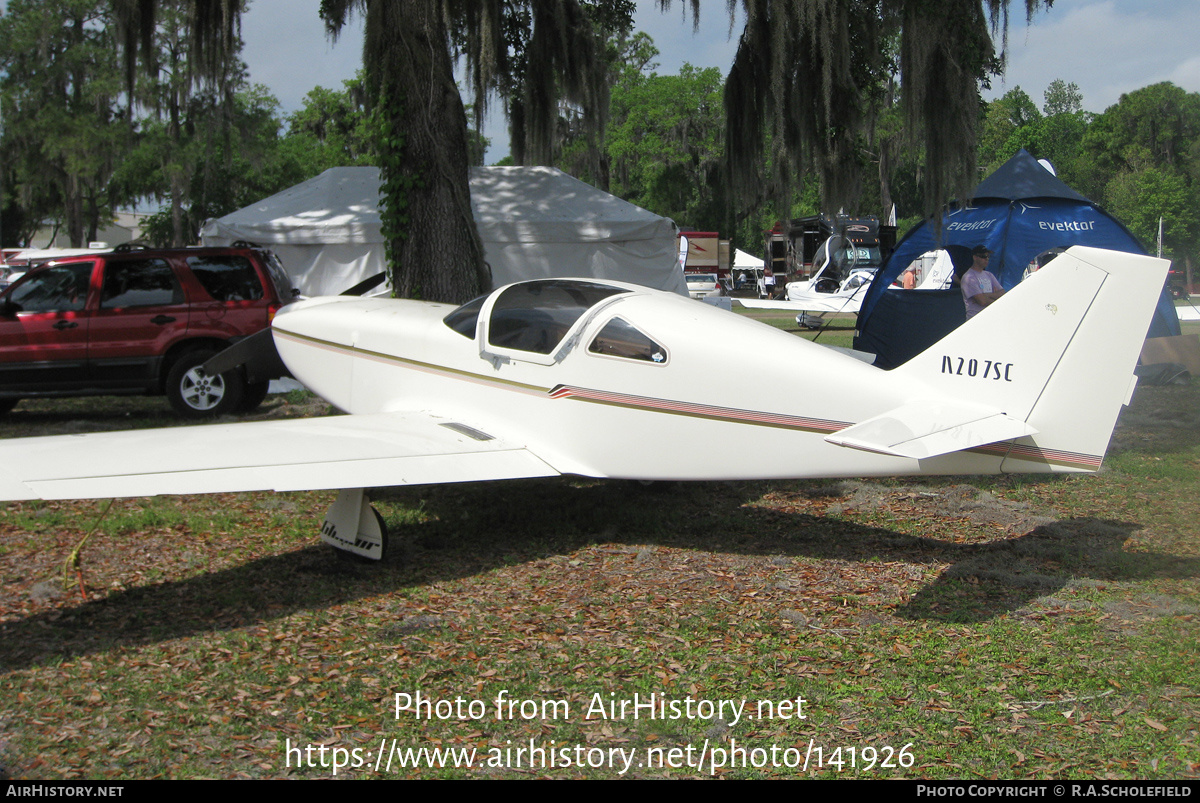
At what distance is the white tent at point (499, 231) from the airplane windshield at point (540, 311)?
10.3 metres

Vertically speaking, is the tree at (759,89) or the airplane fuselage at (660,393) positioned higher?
the tree at (759,89)

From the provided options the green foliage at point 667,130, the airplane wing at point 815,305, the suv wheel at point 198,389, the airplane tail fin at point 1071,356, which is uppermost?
the green foliage at point 667,130

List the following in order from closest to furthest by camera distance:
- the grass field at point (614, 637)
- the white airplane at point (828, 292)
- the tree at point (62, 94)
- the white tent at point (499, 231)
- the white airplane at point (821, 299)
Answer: the grass field at point (614, 637) → the white tent at point (499, 231) → the white airplane at point (821, 299) → the white airplane at point (828, 292) → the tree at point (62, 94)

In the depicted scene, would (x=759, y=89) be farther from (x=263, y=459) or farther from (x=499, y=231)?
(x=263, y=459)

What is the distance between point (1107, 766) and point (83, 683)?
4056mm

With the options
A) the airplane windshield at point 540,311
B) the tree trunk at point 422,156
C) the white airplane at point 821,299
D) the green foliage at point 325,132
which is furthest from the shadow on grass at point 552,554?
the green foliage at point 325,132

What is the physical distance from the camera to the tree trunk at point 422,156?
8914mm

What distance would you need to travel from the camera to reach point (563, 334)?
5.77 m

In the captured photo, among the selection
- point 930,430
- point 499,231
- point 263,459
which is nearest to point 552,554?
point 263,459

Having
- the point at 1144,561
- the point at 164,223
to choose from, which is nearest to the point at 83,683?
the point at 1144,561

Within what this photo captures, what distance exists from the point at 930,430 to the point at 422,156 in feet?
21.3

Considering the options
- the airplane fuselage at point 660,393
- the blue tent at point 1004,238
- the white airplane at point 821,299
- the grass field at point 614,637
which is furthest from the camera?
the white airplane at point 821,299

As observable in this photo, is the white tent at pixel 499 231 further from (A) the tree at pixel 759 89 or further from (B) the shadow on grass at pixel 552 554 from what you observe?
(B) the shadow on grass at pixel 552 554
